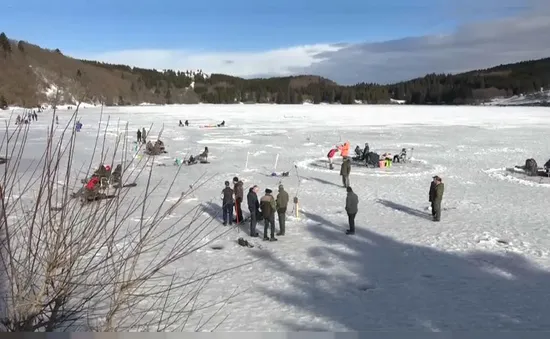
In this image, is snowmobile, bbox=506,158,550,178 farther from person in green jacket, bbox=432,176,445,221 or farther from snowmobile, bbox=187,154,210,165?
snowmobile, bbox=187,154,210,165

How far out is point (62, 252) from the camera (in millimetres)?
2971

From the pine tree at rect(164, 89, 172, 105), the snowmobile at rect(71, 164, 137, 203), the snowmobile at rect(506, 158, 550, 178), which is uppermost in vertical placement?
the pine tree at rect(164, 89, 172, 105)

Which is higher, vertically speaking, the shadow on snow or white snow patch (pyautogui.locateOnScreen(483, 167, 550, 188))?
white snow patch (pyautogui.locateOnScreen(483, 167, 550, 188))

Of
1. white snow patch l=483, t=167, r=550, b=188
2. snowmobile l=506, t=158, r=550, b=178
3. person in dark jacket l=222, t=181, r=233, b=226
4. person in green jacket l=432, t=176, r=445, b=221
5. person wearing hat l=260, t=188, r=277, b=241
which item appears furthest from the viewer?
snowmobile l=506, t=158, r=550, b=178

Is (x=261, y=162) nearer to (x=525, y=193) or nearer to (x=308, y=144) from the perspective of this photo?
(x=308, y=144)

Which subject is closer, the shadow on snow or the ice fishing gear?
the shadow on snow

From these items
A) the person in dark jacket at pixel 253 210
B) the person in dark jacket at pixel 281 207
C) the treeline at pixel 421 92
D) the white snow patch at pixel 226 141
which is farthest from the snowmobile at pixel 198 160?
the treeline at pixel 421 92

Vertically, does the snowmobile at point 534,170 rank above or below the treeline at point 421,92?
below

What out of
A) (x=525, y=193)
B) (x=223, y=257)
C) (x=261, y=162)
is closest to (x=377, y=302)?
(x=223, y=257)

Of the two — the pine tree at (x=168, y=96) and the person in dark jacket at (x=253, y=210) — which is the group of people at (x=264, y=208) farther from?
the pine tree at (x=168, y=96)

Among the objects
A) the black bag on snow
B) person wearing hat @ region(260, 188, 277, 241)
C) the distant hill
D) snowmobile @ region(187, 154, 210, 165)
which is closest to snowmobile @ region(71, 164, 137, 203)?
person wearing hat @ region(260, 188, 277, 241)

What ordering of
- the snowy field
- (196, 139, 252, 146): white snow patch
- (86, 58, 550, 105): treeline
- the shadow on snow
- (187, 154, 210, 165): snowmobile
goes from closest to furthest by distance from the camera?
the shadow on snow, the snowy field, (187, 154, 210, 165): snowmobile, (196, 139, 252, 146): white snow patch, (86, 58, 550, 105): treeline

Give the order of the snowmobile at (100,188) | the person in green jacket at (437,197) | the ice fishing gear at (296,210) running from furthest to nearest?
the ice fishing gear at (296,210) < the person in green jacket at (437,197) < the snowmobile at (100,188)

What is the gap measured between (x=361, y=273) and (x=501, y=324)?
105 inches
